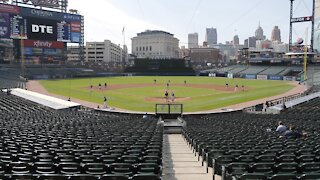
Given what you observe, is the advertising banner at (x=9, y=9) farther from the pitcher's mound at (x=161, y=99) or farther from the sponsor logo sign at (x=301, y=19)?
the sponsor logo sign at (x=301, y=19)

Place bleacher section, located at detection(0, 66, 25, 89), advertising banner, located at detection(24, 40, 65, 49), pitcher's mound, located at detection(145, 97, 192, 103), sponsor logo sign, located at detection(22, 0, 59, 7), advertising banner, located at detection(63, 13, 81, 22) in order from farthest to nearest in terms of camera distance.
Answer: sponsor logo sign, located at detection(22, 0, 59, 7) → advertising banner, located at detection(63, 13, 81, 22) → advertising banner, located at detection(24, 40, 65, 49) → bleacher section, located at detection(0, 66, 25, 89) → pitcher's mound, located at detection(145, 97, 192, 103)

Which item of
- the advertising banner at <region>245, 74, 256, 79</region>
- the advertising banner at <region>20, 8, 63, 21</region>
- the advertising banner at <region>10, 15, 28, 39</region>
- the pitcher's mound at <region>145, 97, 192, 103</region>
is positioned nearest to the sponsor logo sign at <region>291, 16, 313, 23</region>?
the advertising banner at <region>245, 74, 256, 79</region>

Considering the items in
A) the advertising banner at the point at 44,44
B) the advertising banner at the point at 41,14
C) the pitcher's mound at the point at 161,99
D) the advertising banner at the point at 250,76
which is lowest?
the pitcher's mound at the point at 161,99

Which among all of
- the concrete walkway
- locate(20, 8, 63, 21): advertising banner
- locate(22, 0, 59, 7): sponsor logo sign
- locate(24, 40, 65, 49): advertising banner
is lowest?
the concrete walkway

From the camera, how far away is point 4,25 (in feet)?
259

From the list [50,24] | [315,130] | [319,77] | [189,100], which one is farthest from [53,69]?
[315,130]

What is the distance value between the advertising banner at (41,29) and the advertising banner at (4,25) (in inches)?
214

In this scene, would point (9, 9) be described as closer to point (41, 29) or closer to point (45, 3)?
point (41, 29)

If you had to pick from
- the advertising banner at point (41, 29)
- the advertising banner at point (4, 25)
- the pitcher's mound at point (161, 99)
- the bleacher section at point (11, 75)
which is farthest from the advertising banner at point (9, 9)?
the pitcher's mound at point (161, 99)

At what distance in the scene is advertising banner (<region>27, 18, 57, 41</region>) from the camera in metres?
84.2

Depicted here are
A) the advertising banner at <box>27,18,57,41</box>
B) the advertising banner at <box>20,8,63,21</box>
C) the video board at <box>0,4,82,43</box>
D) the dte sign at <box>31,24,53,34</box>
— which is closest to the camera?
the video board at <box>0,4,82,43</box>

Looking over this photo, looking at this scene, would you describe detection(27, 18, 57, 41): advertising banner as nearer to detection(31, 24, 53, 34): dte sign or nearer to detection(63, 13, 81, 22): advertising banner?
detection(31, 24, 53, 34): dte sign

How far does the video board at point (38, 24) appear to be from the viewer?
7954 cm

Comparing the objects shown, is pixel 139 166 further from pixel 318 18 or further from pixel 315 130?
pixel 318 18
